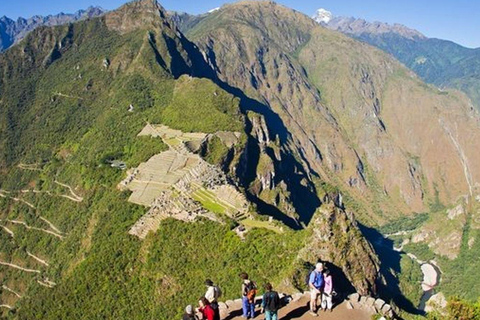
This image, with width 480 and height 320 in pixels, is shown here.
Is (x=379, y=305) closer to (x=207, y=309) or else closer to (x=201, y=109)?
(x=207, y=309)

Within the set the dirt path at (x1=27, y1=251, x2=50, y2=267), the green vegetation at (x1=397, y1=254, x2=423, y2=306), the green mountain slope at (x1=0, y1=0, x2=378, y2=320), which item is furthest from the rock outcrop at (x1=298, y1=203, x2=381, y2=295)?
the green vegetation at (x1=397, y1=254, x2=423, y2=306)

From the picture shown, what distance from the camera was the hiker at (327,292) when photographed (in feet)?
115

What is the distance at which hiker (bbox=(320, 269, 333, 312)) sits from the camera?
35156mm

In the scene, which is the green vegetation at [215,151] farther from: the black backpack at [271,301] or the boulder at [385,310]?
the black backpack at [271,301]

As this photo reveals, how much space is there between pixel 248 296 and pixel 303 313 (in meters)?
5.23

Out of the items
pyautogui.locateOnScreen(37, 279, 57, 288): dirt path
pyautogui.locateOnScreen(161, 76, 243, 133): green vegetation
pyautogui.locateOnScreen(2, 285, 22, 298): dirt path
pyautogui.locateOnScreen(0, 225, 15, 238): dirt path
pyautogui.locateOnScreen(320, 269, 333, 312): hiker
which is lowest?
pyautogui.locateOnScreen(2, 285, 22, 298): dirt path

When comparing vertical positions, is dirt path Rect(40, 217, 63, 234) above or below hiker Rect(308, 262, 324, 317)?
below

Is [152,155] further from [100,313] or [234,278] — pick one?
[234,278]

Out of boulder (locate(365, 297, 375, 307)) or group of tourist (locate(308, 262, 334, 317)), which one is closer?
group of tourist (locate(308, 262, 334, 317))

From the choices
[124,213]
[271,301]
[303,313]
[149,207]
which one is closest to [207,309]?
[271,301]

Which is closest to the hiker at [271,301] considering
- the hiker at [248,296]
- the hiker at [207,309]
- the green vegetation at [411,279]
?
the hiker at [248,296]

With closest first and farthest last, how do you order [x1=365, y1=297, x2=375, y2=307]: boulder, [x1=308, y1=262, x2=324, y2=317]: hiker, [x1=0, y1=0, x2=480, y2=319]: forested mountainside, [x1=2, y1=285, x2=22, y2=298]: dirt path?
[x1=308, y1=262, x2=324, y2=317]: hiker → [x1=365, y1=297, x2=375, y2=307]: boulder → [x1=0, y1=0, x2=480, y2=319]: forested mountainside → [x1=2, y1=285, x2=22, y2=298]: dirt path

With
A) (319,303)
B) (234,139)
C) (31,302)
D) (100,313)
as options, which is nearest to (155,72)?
(234,139)

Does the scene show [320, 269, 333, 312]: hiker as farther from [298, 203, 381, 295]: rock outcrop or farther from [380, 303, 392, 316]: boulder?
[298, 203, 381, 295]: rock outcrop
